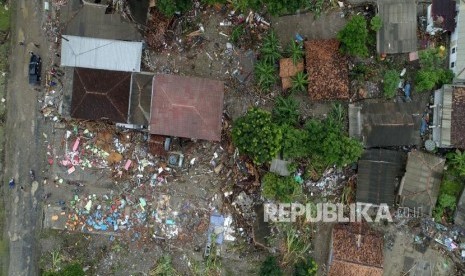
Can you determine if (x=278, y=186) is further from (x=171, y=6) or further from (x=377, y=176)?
(x=171, y=6)

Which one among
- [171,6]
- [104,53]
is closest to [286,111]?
[171,6]

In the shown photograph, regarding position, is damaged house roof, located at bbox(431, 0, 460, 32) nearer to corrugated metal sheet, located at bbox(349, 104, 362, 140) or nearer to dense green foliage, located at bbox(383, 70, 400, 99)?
dense green foliage, located at bbox(383, 70, 400, 99)

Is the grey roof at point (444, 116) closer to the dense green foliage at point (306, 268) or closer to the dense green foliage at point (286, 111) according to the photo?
the dense green foliage at point (286, 111)

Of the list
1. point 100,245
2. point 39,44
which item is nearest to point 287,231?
point 100,245

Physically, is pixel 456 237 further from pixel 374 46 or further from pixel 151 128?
pixel 151 128

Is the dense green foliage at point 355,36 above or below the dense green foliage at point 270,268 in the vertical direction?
above

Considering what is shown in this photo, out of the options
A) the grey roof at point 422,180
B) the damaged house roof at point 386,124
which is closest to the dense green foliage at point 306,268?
the grey roof at point 422,180

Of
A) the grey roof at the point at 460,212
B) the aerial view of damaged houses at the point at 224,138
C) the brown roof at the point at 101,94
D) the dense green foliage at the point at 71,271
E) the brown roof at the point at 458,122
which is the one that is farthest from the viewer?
the grey roof at the point at 460,212
